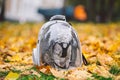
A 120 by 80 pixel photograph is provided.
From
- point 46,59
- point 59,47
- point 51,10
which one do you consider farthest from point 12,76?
point 51,10

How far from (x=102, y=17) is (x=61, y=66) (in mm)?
22616

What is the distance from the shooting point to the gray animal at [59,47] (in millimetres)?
6582

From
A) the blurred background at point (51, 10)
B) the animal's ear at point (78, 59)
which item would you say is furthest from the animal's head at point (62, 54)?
the blurred background at point (51, 10)

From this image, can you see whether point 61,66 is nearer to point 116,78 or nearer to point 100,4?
point 116,78

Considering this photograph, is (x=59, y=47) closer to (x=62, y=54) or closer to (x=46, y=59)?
(x=62, y=54)

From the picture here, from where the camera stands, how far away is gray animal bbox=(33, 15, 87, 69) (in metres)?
6.58

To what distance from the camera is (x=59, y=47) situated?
6.57 metres

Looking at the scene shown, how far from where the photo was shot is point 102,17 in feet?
95.4

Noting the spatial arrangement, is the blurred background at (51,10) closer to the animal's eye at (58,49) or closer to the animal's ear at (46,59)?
the animal's ear at (46,59)

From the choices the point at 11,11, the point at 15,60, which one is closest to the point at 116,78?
the point at 15,60

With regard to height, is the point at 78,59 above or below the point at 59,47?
below

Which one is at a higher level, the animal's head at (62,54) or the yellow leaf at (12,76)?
the animal's head at (62,54)

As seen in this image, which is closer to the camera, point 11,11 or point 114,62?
point 114,62

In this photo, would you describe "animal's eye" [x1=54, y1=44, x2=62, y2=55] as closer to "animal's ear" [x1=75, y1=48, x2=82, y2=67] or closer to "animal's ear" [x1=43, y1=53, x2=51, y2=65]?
"animal's ear" [x1=43, y1=53, x2=51, y2=65]
